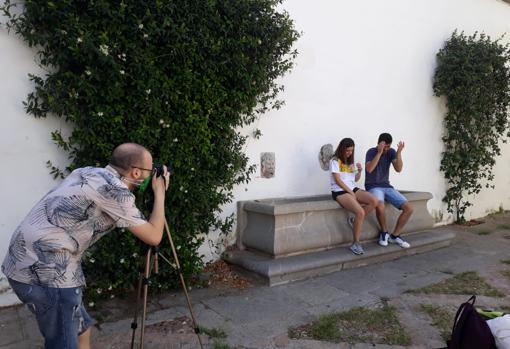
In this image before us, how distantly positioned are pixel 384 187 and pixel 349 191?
95cm

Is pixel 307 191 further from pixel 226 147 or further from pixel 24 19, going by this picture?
pixel 24 19

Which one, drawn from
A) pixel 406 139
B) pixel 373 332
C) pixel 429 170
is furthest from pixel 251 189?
pixel 429 170

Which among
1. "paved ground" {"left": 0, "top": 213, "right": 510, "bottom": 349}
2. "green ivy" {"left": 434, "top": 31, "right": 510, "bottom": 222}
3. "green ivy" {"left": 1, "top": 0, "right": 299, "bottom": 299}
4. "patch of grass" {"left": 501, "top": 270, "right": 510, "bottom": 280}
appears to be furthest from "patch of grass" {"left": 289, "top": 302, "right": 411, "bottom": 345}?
"green ivy" {"left": 434, "top": 31, "right": 510, "bottom": 222}

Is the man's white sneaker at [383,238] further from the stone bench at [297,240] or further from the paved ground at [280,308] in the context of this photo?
the paved ground at [280,308]

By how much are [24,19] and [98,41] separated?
673 mm

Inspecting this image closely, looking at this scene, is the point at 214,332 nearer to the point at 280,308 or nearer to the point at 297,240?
the point at 280,308

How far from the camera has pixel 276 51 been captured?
5121mm

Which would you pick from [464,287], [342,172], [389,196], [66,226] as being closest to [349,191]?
[342,172]

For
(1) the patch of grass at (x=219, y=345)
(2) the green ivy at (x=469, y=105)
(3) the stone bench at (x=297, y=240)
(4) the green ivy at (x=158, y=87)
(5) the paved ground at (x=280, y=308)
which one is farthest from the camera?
(2) the green ivy at (x=469, y=105)

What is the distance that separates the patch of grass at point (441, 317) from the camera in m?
3.57

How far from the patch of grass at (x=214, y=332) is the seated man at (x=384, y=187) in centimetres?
309

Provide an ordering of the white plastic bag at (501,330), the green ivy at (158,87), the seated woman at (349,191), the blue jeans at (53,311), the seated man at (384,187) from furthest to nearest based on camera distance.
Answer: the seated man at (384,187) < the seated woman at (349,191) < the green ivy at (158,87) < the white plastic bag at (501,330) < the blue jeans at (53,311)

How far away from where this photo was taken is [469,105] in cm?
791

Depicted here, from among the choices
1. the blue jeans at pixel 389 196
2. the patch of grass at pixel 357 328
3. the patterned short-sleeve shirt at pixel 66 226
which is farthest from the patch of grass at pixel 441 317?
the patterned short-sleeve shirt at pixel 66 226
